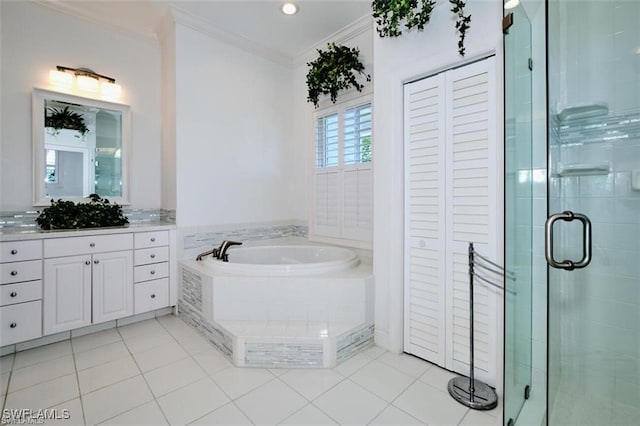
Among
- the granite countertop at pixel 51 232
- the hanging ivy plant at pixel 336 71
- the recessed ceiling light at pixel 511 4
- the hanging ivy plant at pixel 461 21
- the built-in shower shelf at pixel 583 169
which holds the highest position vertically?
the hanging ivy plant at pixel 336 71

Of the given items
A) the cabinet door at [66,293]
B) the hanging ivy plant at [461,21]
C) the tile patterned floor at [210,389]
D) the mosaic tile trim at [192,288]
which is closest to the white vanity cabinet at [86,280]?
the cabinet door at [66,293]

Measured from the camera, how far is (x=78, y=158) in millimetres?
2770

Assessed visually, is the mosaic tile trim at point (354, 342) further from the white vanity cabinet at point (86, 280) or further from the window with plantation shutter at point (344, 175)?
the white vanity cabinet at point (86, 280)

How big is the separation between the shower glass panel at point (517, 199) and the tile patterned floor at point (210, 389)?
0.34 metres

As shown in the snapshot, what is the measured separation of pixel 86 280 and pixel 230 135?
1.86 m

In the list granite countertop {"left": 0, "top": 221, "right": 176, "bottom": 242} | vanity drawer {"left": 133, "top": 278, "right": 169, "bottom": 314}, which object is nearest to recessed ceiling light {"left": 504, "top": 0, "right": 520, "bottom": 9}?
granite countertop {"left": 0, "top": 221, "right": 176, "bottom": 242}

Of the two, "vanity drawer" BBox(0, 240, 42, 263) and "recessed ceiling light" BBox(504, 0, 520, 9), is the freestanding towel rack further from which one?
"vanity drawer" BBox(0, 240, 42, 263)

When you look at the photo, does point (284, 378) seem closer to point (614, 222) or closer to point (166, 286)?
point (166, 286)

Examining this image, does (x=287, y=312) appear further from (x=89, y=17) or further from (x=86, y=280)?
(x=89, y=17)

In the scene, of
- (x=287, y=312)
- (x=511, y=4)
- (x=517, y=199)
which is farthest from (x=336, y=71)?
(x=287, y=312)

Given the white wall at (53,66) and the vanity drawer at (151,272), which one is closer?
the white wall at (53,66)

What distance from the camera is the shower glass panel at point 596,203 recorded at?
1369mm

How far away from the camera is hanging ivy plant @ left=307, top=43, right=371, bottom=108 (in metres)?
2.88

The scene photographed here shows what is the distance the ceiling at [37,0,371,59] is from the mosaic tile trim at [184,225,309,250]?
6.90ft
